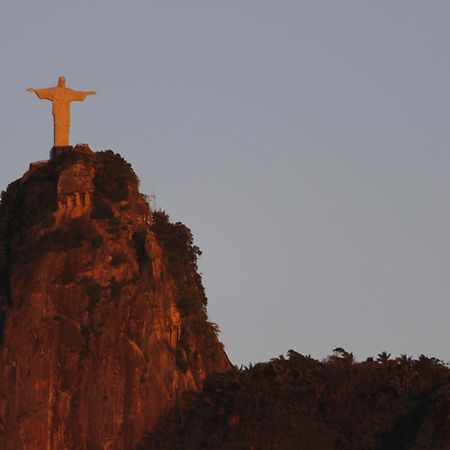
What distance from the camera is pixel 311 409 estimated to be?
10169cm

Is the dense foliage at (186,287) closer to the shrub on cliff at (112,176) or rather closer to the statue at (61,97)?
the shrub on cliff at (112,176)

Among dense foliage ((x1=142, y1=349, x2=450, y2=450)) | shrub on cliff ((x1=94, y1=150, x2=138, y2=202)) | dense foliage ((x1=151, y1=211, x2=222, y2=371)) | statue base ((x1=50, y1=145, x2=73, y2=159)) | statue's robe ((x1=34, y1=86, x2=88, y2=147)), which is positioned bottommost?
dense foliage ((x1=142, y1=349, x2=450, y2=450))

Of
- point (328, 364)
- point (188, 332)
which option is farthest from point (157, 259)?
point (328, 364)

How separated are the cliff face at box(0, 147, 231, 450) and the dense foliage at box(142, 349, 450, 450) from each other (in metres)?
1.48

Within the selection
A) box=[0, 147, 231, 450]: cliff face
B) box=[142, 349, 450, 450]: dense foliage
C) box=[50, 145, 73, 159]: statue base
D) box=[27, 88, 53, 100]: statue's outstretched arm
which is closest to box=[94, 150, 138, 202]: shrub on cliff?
box=[0, 147, 231, 450]: cliff face

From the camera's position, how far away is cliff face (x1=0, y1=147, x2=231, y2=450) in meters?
98.2

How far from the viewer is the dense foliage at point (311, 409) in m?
99.1

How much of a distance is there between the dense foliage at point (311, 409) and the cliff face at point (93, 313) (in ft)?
4.84

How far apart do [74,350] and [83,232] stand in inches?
252

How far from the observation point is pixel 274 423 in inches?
3949

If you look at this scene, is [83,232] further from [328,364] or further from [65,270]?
[328,364]

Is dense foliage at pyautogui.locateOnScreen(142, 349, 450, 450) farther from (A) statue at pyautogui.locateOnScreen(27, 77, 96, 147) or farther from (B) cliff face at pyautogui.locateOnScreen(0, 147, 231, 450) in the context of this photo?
(A) statue at pyautogui.locateOnScreen(27, 77, 96, 147)

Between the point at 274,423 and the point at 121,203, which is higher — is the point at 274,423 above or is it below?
below

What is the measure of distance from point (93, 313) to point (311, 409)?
470 inches
